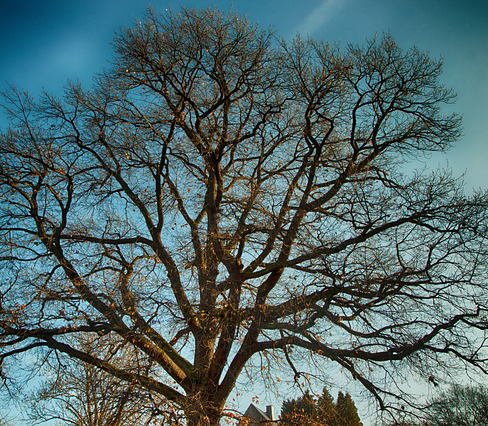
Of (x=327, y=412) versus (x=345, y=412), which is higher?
(x=345, y=412)

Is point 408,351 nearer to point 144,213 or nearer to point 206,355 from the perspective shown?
point 206,355

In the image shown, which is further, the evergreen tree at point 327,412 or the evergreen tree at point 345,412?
the evergreen tree at point 345,412

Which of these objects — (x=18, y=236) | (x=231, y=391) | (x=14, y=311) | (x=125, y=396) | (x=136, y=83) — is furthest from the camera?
(x=136, y=83)

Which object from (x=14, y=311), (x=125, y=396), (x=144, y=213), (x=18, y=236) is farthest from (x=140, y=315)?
(x=18, y=236)

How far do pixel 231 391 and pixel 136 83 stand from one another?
6567mm

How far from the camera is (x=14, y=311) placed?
6242 mm

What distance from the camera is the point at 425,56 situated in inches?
314

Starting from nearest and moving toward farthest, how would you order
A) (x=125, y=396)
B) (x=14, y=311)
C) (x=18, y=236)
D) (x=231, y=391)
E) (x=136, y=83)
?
(x=125, y=396)
(x=14, y=311)
(x=231, y=391)
(x=18, y=236)
(x=136, y=83)

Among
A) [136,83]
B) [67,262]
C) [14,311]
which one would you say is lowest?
[14,311]

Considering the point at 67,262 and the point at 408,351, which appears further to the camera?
the point at 67,262

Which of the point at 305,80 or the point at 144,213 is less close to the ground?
the point at 305,80

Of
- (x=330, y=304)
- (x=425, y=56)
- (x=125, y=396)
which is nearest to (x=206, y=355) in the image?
(x=125, y=396)

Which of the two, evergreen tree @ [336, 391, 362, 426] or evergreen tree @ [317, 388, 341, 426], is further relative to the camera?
evergreen tree @ [336, 391, 362, 426]

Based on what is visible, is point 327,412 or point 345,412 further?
point 345,412
